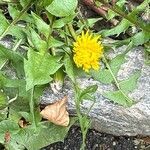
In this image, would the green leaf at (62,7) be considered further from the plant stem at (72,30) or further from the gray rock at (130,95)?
the gray rock at (130,95)

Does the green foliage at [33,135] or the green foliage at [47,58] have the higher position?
the green foliage at [47,58]

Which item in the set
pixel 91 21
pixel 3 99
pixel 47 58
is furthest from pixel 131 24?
pixel 3 99

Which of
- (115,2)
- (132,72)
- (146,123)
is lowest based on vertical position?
(146,123)

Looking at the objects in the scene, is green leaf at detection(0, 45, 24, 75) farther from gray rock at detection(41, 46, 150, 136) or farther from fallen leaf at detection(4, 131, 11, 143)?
fallen leaf at detection(4, 131, 11, 143)

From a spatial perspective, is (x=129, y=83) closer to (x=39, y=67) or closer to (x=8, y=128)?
(x=39, y=67)

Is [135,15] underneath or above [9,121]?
above

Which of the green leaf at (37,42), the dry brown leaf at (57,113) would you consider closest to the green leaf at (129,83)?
the dry brown leaf at (57,113)

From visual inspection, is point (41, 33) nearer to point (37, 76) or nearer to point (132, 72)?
point (37, 76)

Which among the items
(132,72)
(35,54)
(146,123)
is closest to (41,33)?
(35,54)
